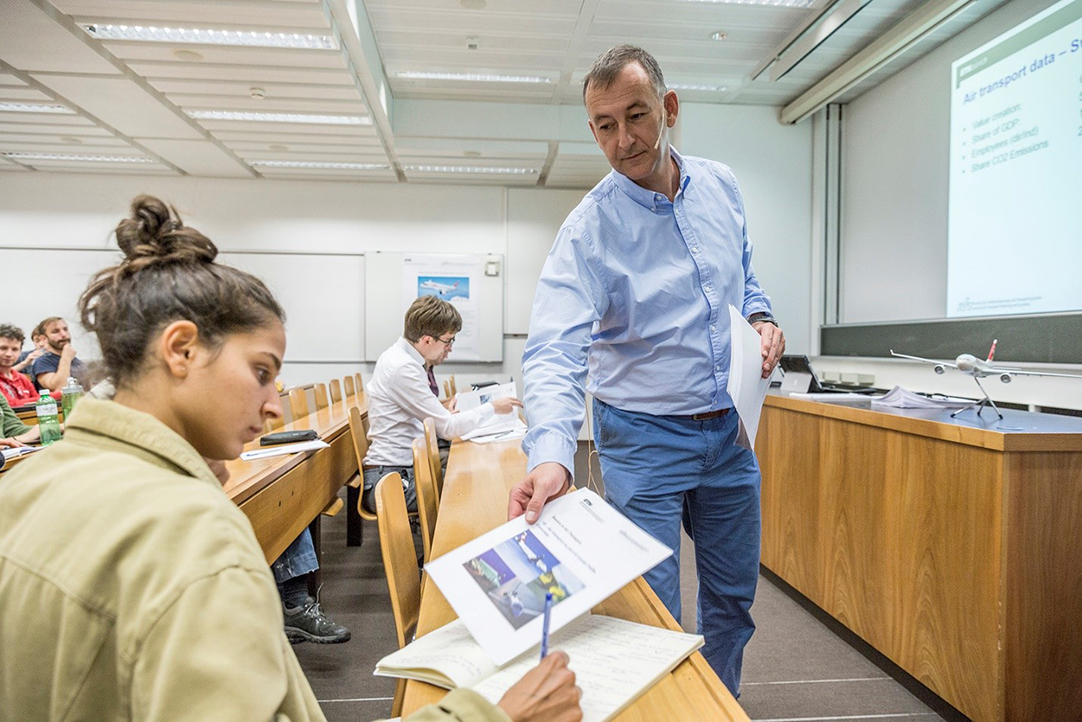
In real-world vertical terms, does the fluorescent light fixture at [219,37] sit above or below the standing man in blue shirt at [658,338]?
above

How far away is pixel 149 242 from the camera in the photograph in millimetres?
807

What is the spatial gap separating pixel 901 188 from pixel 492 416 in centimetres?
321

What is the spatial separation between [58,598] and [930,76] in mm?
5148

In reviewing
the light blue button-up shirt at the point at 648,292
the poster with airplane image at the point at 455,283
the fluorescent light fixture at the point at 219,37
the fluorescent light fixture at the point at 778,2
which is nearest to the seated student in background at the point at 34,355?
the fluorescent light fixture at the point at 219,37

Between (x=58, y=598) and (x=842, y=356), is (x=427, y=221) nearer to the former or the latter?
(x=842, y=356)

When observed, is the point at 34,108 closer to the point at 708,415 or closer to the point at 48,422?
the point at 48,422

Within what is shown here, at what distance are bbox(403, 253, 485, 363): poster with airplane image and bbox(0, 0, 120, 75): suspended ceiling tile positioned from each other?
368cm

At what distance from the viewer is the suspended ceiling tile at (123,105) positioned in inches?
185

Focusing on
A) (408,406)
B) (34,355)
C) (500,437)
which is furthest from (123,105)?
(500,437)

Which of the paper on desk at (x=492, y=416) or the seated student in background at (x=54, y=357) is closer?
the paper on desk at (x=492, y=416)

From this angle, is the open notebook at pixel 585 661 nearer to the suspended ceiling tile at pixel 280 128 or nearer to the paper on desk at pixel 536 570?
the paper on desk at pixel 536 570

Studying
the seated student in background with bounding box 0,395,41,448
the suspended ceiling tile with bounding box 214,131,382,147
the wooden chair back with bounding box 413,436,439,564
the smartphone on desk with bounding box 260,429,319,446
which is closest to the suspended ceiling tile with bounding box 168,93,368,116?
the suspended ceiling tile with bounding box 214,131,382,147

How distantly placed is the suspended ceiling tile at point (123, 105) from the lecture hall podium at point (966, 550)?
497cm

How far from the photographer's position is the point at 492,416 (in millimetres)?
3463
